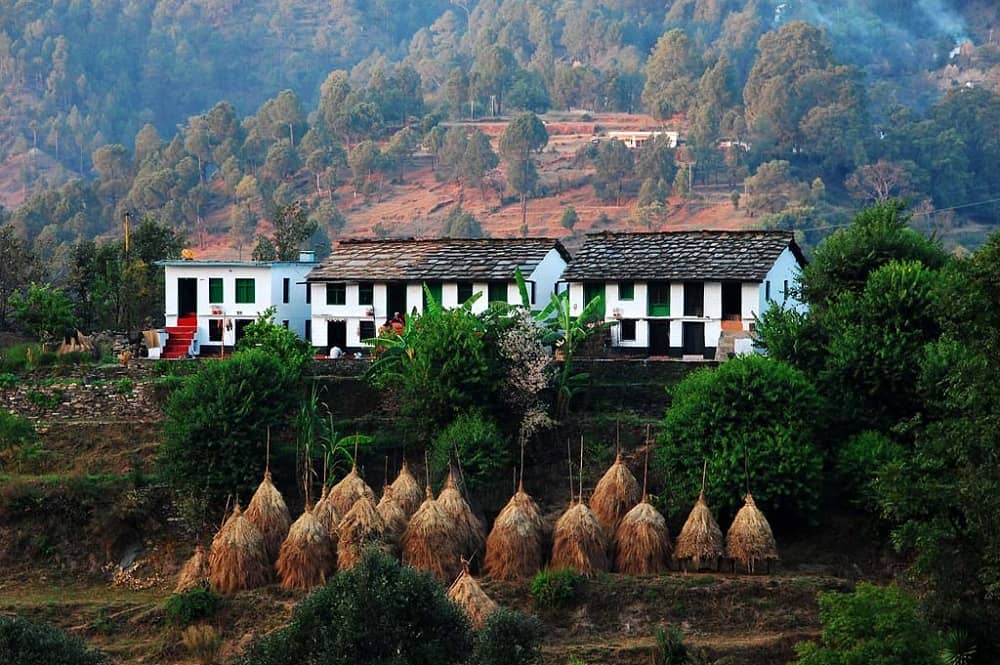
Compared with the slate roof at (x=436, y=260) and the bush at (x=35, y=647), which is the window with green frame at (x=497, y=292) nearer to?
the slate roof at (x=436, y=260)

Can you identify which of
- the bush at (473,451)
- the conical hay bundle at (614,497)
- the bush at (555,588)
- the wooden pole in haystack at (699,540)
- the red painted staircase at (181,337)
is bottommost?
the bush at (555,588)

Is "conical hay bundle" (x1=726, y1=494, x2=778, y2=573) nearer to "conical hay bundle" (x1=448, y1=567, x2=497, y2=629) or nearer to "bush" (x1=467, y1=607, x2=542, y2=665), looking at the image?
"conical hay bundle" (x1=448, y1=567, x2=497, y2=629)

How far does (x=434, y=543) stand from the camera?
39562 mm

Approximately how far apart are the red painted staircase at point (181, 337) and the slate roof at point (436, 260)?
14.1 ft

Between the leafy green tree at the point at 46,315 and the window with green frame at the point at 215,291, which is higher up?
the window with green frame at the point at 215,291

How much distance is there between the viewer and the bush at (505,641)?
98.4ft

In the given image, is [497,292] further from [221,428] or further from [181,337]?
[221,428]

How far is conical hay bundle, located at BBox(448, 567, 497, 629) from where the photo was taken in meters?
35.8

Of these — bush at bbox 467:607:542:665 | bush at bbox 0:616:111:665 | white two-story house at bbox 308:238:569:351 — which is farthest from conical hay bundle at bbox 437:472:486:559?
white two-story house at bbox 308:238:569:351

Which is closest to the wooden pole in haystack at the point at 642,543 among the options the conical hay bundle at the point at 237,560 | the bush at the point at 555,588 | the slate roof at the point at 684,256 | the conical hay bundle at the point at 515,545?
the bush at the point at 555,588

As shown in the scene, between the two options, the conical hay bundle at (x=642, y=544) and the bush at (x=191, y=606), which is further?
the conical hay bundle at (x=642, y=544)

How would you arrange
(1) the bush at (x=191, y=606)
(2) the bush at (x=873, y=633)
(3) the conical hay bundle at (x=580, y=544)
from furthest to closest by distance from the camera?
(3) the conical hay bundle at (x=580, y=544) → (1) the bush at (x=191, y=606) → (2) the bush at (x=873, y=633)

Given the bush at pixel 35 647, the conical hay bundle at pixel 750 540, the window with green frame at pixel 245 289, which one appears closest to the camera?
the bush at pixel 35 647

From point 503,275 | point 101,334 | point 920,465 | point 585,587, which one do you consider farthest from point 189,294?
point 920,465
